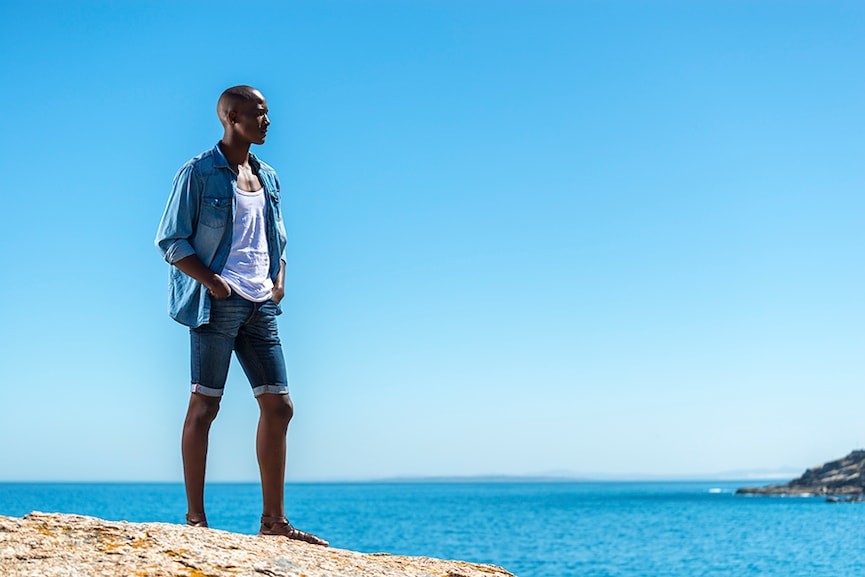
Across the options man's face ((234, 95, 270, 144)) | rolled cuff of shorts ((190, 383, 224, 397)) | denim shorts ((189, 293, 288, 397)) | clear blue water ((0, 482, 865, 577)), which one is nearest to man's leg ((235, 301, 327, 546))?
denim shorts ((189, 293, 288, 397))

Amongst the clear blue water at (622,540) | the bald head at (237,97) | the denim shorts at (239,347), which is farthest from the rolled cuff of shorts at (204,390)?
the clear blue water at (622,540)

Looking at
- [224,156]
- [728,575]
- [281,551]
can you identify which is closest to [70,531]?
[281,551]

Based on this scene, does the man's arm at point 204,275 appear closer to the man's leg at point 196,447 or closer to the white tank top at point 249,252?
the white tank top at point 249,252

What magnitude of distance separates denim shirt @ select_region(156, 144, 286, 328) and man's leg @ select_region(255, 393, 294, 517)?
70 cm

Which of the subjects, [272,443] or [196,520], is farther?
[272,443]

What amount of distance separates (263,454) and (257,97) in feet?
7.04

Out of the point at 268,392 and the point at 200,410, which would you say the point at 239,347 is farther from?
the point at 200,410

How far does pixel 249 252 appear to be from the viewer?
215 inches

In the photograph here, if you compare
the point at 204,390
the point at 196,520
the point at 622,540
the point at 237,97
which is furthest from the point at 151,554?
the point at 622,540

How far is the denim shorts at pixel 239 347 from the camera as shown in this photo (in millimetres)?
5254

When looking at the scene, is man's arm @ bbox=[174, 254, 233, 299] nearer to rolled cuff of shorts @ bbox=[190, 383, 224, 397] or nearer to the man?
the man

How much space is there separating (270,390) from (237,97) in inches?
69.1

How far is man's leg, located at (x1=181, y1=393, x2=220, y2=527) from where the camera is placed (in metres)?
5.21

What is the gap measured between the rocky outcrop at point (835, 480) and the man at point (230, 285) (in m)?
130
